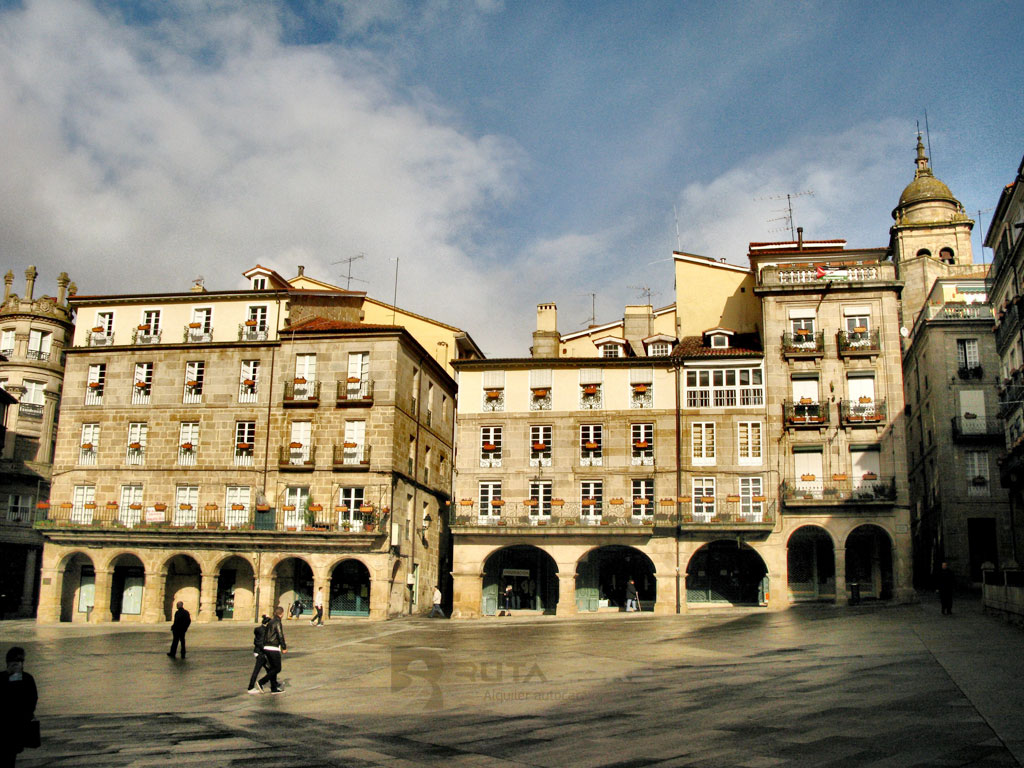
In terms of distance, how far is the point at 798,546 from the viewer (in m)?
48.2

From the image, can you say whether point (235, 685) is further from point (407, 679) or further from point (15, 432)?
point (15, 432)

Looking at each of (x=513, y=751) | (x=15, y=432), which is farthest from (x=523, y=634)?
(x=15, y=432)

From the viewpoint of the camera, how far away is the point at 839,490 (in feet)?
149

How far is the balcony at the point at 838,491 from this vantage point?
148 feet

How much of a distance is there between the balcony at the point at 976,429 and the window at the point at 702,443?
14.6m

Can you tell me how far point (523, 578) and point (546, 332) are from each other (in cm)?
1340

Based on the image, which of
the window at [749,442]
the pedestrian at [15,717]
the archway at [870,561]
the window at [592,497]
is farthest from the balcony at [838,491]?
the pedestrian at [15,717]

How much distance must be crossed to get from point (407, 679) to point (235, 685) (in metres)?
3.91

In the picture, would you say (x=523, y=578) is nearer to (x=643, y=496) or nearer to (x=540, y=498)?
(x=540, y=498)

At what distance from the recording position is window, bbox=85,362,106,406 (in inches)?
2035

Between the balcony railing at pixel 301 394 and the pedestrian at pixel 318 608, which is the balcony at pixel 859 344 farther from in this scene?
the pedestrian at pixel 318 608

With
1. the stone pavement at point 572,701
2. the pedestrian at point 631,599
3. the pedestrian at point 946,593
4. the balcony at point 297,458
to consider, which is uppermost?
the balcony at point 297,458

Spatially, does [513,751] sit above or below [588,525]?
below

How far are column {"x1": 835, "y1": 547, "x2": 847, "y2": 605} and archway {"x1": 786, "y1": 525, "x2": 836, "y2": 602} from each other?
1969 millimetres
